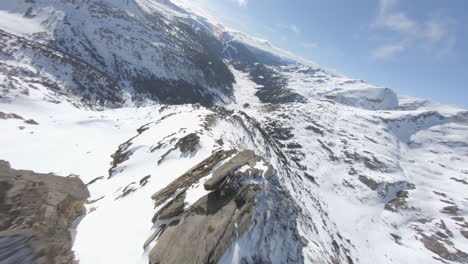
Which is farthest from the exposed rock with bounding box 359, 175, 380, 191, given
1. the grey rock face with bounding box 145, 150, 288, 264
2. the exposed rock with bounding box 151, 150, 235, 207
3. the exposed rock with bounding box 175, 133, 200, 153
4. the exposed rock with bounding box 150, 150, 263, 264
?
the exposed rock with bounding box 150, 150, 263, 264

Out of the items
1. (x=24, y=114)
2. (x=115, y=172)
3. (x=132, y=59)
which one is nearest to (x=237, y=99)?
(x=132, y=59)

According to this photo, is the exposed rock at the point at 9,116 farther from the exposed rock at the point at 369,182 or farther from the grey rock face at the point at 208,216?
the exposed rock at the point at 369,182

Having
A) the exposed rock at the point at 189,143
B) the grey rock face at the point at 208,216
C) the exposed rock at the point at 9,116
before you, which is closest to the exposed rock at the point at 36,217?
the grey rock face at the point at 208,216

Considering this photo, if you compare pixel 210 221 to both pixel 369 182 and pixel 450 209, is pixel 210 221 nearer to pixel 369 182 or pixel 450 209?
pixel 369 182

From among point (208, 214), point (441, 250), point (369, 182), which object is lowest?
point (369, 182)

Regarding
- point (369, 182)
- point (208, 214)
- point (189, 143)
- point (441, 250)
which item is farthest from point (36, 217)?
point (369, 182)

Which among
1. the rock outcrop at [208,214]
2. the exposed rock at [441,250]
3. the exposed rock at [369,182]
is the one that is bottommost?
the exposed rock at [369,182]

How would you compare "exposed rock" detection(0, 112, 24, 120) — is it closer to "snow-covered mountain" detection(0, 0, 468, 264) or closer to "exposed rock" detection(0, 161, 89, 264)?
"snow-covered mountain" detection(0, 0, 468, 264)
